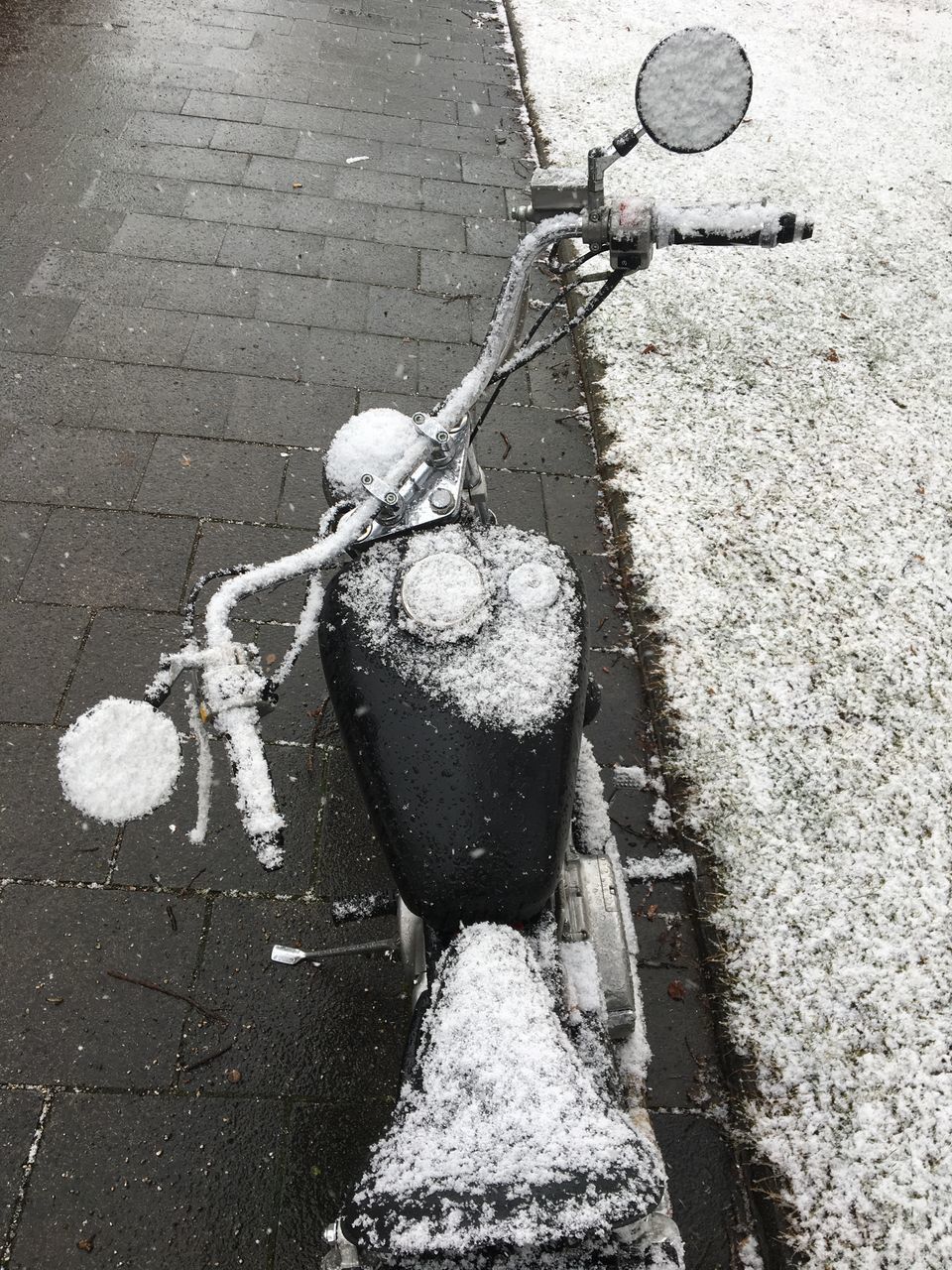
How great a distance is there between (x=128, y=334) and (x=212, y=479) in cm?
113

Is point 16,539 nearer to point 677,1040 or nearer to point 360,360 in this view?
point 360,360

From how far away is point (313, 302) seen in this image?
14.5 ft

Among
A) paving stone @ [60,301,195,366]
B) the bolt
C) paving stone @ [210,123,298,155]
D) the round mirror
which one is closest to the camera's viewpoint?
the round mirror

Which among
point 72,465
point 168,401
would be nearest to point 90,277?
point 168,401

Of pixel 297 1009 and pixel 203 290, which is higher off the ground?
pixel 203 290

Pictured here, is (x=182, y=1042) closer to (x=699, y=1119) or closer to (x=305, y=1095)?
(x=305, y=1095)

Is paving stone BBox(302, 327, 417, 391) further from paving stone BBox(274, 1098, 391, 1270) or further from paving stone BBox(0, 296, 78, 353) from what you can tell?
paving stone BBox(274, 1098, 391, 1270)

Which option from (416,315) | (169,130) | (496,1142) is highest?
(169,130)

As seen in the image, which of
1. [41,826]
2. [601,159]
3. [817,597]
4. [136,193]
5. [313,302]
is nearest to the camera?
[601,159]

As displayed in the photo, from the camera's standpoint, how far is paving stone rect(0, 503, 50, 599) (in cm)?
308

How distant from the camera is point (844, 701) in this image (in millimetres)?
3143

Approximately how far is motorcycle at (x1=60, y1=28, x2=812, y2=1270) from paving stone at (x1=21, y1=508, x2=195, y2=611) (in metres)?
1.42

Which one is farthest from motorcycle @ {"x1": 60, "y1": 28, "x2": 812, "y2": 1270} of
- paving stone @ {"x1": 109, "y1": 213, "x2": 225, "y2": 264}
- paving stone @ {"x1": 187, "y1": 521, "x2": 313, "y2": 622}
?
paving stone @ {"x1": 109, "y1": 213, "x2": 225, "y2": 264}

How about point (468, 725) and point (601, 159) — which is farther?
point (601, 159)
